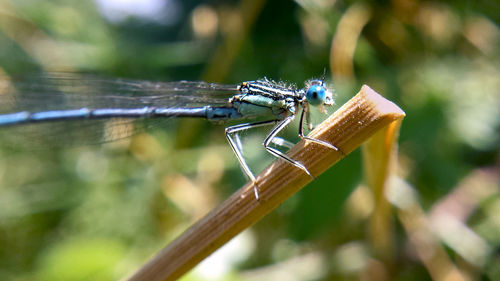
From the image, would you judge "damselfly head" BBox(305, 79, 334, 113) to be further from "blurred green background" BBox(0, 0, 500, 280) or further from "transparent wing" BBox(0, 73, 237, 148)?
"transparent wing" BBox(0, 73, 237, 148)

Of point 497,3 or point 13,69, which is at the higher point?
point 13,69

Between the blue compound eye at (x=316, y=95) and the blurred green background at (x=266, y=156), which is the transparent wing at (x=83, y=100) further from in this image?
the blue compound eye at (x=316, y=95)

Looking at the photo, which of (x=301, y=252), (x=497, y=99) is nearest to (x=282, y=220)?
(x=301, y=252)

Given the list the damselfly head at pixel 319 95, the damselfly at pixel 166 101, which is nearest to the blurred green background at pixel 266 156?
the damselfly at pixel 166 101

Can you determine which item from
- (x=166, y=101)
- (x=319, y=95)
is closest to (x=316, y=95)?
(x=319, y=95)

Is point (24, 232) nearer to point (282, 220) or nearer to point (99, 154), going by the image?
point (99, 154)

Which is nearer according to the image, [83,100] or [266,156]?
[266,156]

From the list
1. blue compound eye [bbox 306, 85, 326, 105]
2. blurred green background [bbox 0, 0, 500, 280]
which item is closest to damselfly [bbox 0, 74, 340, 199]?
blue compound eye [bbox 306, 85, 326, 105]

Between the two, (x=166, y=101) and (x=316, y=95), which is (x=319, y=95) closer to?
(x=316, y=95)
